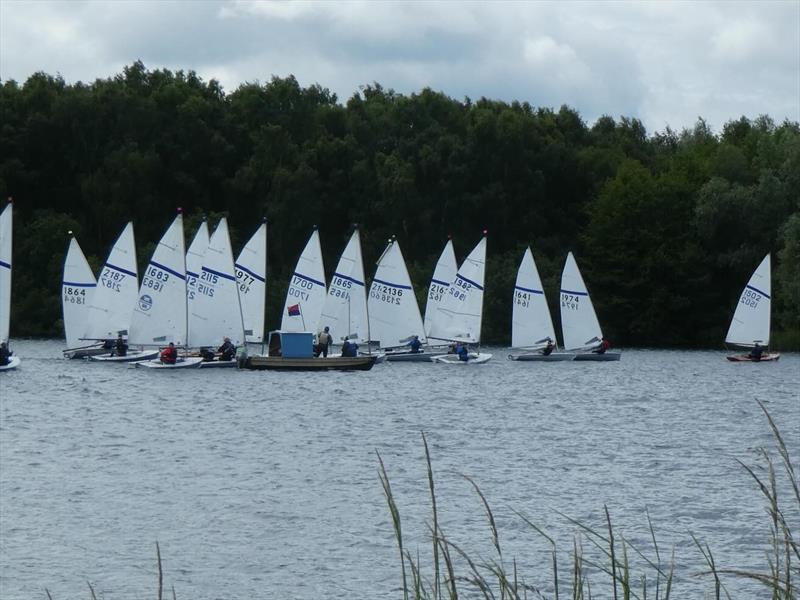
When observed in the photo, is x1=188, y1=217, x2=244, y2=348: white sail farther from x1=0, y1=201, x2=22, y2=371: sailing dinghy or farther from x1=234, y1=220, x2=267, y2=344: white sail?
x1=0, y1=201, x2=22, y2=371: sailing dinghy

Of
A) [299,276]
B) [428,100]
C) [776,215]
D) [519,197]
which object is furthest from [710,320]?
[299,276]

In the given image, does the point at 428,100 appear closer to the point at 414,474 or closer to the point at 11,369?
the point at 11,369

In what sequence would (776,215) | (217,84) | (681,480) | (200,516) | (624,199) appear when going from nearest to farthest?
(200,516), (681,480), (776,215), (624,199), (217,84)

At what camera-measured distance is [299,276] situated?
5194 centimetres

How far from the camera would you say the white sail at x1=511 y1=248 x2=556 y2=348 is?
56.2 meters

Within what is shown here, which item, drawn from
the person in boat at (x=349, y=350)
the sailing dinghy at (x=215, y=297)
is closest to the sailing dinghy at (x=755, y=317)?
the person in boat at (x=349, y=350)

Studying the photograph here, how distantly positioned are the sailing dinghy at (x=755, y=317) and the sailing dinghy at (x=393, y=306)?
13.0 meters

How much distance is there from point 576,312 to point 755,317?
294 inches

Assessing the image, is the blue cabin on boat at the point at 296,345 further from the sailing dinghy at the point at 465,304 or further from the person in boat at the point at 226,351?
the sailing dinghy at the point at 465,304

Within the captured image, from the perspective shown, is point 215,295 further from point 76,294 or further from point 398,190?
point 398,190

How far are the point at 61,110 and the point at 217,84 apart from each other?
11869 millimetres

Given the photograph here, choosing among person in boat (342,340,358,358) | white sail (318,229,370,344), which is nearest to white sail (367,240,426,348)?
white sail (318,229,370,344)

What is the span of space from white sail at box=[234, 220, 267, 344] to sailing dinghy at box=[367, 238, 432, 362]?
4.09 m

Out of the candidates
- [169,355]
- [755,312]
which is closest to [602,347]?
[755,312]
